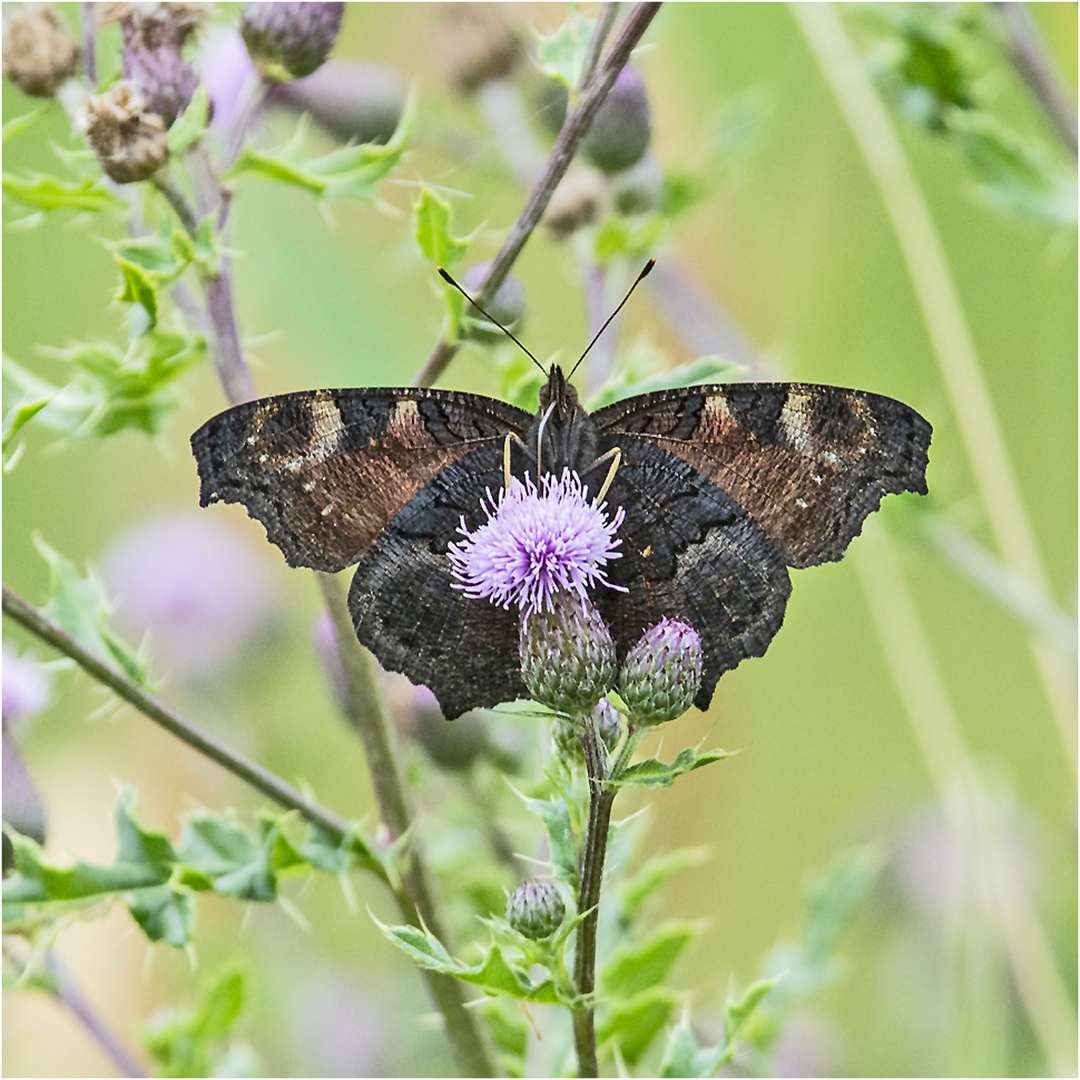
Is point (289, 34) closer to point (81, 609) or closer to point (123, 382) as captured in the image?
point (123, 382)

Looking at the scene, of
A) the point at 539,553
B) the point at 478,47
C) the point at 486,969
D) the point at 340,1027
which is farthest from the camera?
the point at 340,1027

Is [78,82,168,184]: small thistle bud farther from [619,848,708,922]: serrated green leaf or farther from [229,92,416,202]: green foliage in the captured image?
[619,848,708,922]: serrated green leaf

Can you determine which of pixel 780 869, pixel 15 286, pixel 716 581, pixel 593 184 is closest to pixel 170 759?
pixel 15 286

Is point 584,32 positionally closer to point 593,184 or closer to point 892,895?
point 593,184

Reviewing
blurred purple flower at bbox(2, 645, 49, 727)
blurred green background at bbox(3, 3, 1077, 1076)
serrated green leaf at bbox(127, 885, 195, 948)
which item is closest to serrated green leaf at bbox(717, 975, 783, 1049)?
serrated green leaf at bbox(127, 885, 195, 948)

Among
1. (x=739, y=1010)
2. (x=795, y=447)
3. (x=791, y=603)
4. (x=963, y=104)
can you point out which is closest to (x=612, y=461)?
(x=795, y=447)
